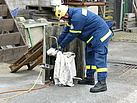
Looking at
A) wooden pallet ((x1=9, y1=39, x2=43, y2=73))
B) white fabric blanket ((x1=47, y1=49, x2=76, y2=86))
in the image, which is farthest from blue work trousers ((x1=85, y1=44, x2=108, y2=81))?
wooden pallet ((x1=9, y1=39, x2=43, y2=73))

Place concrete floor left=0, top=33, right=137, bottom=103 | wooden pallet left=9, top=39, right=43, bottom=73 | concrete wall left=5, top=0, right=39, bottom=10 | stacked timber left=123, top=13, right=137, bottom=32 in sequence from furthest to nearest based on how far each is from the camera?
1. stacked timber left=123, top=13, right=137, bottom=32
2. concrete wall left=5, top=0, right=39, bottom=10
3. wooden pallet left=9, top=39, right=43, bottom=73
4. concrete floor left=0, top=33, right=137, bottom=103

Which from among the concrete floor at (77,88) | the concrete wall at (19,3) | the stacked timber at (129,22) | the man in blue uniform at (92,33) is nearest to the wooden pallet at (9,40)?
the concrete floor at (77,88)

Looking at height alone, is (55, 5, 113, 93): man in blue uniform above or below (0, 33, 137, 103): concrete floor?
above

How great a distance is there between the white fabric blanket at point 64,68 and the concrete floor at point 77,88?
16 cm

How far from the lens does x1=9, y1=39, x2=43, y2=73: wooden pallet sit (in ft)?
23.7

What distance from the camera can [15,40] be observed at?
9.56 m

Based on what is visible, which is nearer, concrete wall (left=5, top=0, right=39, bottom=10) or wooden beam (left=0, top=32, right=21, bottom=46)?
wooden beam (left=0, top=32, right=21, bottom=46)

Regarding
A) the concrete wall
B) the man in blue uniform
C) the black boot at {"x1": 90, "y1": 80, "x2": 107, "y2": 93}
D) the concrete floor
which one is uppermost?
the concrete wall

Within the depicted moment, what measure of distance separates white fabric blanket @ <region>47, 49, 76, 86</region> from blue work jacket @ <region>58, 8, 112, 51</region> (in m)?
0.23

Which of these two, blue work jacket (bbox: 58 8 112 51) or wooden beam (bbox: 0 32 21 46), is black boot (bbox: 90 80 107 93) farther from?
wooden beam (bbox: 0 32 21 46)

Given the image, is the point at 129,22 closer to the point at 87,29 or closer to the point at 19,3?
the point at 19,3

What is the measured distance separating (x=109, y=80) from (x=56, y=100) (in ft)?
5.97

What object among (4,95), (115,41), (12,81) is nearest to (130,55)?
(115,41)

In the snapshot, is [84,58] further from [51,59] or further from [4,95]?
[4,95]
